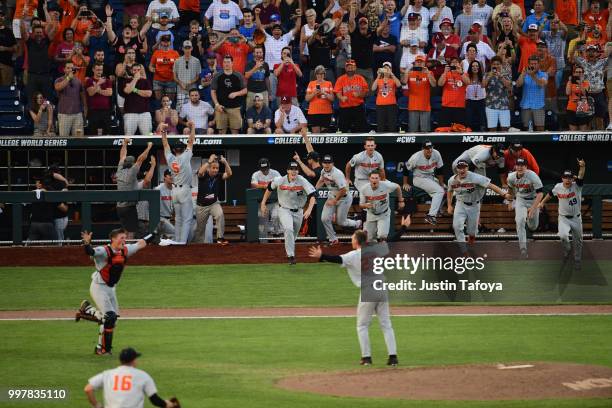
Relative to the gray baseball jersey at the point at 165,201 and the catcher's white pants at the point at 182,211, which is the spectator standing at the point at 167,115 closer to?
the gray baseball jersey at the point at 165,201

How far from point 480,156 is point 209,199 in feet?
18.3

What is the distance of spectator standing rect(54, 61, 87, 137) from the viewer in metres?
24.2

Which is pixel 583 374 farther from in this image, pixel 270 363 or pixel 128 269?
pixel 128 269

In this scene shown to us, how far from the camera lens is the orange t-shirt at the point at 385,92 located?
24219mm

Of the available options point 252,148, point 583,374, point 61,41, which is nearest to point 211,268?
point 252,148

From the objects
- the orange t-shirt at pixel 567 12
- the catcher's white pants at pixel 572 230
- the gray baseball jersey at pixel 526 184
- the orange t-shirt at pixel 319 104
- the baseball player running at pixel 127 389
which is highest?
the orange t-shirt at pixel 567 12

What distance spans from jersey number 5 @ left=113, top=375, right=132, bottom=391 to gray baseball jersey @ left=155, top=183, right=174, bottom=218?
553 inches

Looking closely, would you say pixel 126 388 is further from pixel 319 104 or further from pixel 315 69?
pixel 315 69

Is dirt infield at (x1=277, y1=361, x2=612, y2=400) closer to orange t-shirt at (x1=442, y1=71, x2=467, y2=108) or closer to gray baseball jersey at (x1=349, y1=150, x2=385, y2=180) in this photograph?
gray baseball jersey at (x1=349, y1=150, x2=385, y2=180)

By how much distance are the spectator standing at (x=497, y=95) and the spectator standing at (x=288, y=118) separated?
3.96 m

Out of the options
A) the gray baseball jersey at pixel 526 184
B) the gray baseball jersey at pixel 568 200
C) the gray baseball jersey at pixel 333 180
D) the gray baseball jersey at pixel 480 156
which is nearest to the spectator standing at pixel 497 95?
the gray baseball jersey at pixel 480 156

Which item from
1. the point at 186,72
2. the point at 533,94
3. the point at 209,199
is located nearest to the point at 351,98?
the point at 186,72

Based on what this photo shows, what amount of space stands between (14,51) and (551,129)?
481 inches

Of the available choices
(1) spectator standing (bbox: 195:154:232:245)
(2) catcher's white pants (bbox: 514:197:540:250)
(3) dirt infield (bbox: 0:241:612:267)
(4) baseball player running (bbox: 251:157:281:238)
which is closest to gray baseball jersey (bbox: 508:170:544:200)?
(2) catcher's white pants (bbox: 514:197:540:250)
